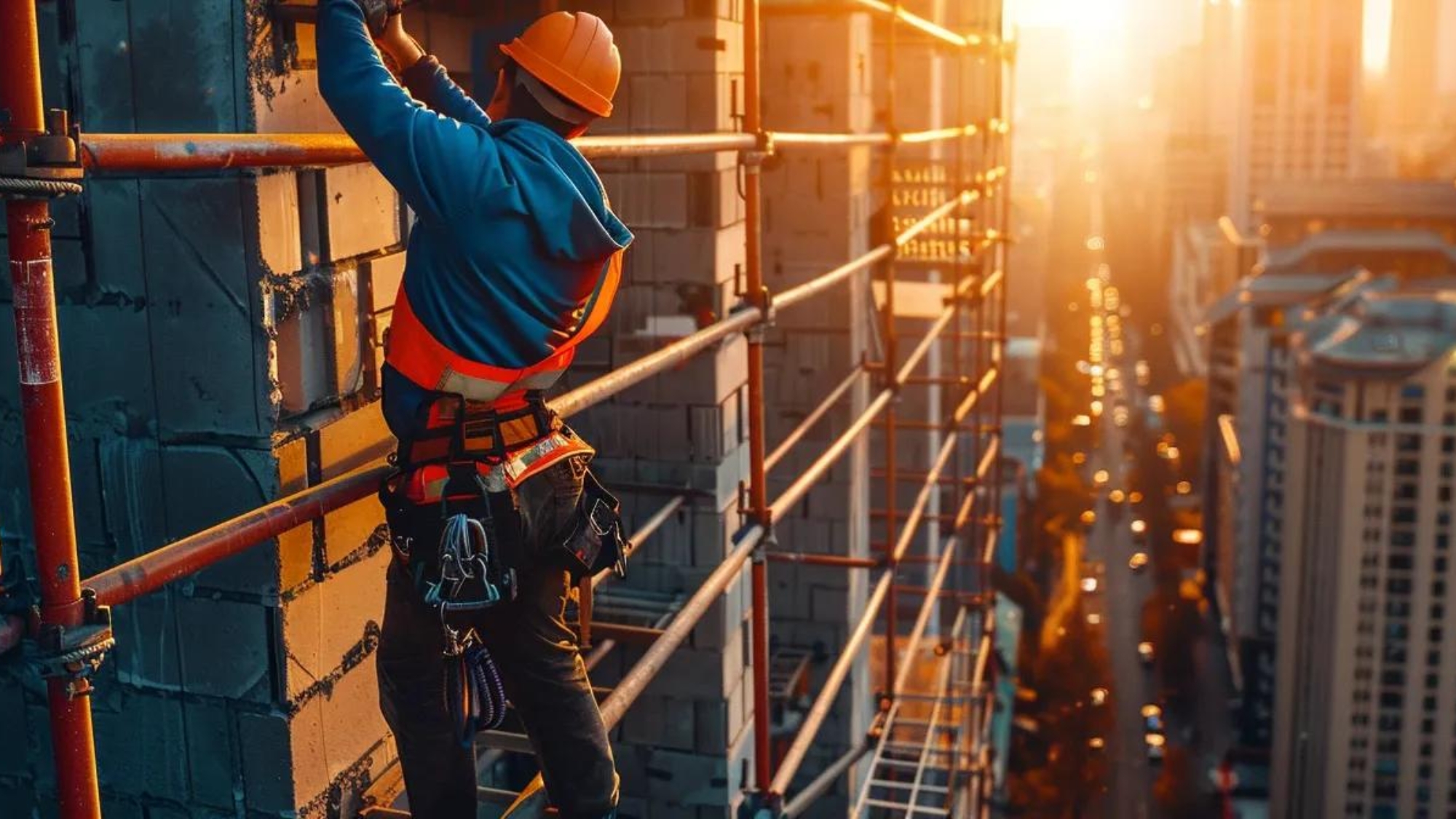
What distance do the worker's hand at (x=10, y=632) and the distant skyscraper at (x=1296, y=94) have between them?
111 meters

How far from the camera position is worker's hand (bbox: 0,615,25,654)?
2789mm

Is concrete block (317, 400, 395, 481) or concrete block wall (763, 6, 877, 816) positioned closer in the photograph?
concrete block (317, 400, 395, 481)

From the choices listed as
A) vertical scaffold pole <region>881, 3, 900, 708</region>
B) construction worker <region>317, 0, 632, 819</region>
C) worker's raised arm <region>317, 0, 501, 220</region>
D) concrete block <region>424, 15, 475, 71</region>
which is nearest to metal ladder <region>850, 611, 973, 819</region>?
vertical scaffold pole <region>881, 3, 900, 708</region>

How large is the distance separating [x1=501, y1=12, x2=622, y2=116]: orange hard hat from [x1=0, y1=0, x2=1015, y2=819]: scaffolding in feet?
1.75

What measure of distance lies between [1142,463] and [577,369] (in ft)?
296

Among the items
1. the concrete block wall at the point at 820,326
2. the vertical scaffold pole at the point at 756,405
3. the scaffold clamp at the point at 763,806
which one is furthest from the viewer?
the concrete block wall at the point at 820,326

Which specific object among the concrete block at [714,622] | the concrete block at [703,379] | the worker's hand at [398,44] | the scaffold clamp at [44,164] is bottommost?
the concrete block at [714,622]

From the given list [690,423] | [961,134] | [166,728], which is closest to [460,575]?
[166,728]

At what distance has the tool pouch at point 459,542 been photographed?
369 cm

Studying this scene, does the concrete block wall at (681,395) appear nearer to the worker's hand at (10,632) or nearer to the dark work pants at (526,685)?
the dark work pants at (526,685)

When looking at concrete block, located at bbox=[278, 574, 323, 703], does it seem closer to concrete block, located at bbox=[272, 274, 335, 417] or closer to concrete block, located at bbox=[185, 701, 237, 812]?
concrete block, located at bbox=[185, 701, 237, 812]

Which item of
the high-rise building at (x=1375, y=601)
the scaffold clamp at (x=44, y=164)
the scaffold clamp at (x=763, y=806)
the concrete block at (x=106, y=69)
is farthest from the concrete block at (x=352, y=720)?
the high-rise building at (x=1375, y=601)

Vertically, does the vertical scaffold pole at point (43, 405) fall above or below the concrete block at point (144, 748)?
above

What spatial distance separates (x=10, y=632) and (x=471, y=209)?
1372mm
